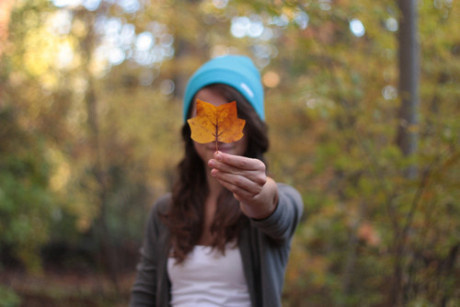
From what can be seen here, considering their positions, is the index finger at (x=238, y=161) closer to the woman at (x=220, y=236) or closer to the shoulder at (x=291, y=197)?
the woman at (x=220, y=236)

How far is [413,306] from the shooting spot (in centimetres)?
199

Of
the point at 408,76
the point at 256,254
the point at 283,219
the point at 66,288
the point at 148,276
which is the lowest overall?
the point at 66,288

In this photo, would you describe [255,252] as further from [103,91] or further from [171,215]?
[103,91]

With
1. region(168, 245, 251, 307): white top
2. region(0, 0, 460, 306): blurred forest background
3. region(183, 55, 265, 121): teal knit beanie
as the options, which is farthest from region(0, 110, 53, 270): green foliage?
region(183, 55, 265, 121): teal knit beanie

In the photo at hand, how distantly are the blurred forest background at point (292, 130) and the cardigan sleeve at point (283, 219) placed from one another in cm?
85

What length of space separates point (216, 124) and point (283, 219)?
1.38 ft

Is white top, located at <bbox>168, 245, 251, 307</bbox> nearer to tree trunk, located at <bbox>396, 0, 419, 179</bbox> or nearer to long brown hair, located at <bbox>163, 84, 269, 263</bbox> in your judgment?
long brown hair, located at <bbox>163, 84, 269, 263</bbox>

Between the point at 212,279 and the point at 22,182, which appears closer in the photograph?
the point at 212,279

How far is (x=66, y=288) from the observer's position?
7387mm

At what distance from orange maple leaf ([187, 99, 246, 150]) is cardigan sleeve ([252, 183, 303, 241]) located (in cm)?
33

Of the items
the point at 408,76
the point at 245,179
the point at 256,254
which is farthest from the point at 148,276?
the point at 408,76

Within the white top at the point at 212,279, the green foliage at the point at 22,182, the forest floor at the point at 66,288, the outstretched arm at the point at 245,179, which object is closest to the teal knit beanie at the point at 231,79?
the outstretched arm at the point at 245,179

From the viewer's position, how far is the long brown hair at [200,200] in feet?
4.60

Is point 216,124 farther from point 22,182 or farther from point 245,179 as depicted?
point 22,182
